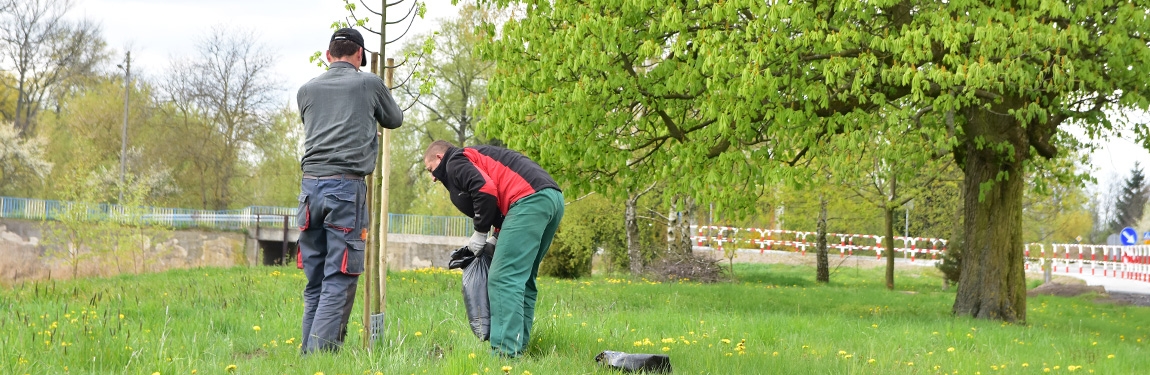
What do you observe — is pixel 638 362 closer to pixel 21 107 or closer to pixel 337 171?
pixel 337 171

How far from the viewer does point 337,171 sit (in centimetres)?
453

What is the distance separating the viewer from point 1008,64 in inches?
363

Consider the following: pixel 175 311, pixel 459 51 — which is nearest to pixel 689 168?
pixel 175 311

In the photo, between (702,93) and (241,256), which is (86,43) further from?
(702,93)

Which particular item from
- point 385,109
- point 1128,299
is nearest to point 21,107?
point 1128,299

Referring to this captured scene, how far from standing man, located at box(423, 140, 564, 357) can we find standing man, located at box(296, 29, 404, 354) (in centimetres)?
42

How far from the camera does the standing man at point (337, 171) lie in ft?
14.8

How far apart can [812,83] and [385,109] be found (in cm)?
641

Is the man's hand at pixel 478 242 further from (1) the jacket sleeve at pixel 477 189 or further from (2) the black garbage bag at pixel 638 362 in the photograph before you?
(2) the black garbage bag at pixel 638 362

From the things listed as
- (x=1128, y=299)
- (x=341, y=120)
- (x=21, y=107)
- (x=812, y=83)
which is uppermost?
(x=21, y=107)

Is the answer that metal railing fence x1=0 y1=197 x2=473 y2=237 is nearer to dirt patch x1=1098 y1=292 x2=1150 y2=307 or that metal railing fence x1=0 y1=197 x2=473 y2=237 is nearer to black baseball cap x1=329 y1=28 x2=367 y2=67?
dirt patch x1=1098 y1=292 x2=1150 y2=307

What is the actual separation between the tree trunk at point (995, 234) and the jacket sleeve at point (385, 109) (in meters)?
8.74

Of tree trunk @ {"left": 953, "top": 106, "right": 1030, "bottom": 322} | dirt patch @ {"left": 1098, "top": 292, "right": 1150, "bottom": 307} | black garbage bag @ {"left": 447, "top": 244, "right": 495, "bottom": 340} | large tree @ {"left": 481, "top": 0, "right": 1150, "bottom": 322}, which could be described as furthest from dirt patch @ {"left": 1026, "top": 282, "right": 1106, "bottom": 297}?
black garbage bag @ {"left": 447, "top": 244, "right": 495, "bottom": 340}

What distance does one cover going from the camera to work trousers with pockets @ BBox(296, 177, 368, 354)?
4.50 metres
